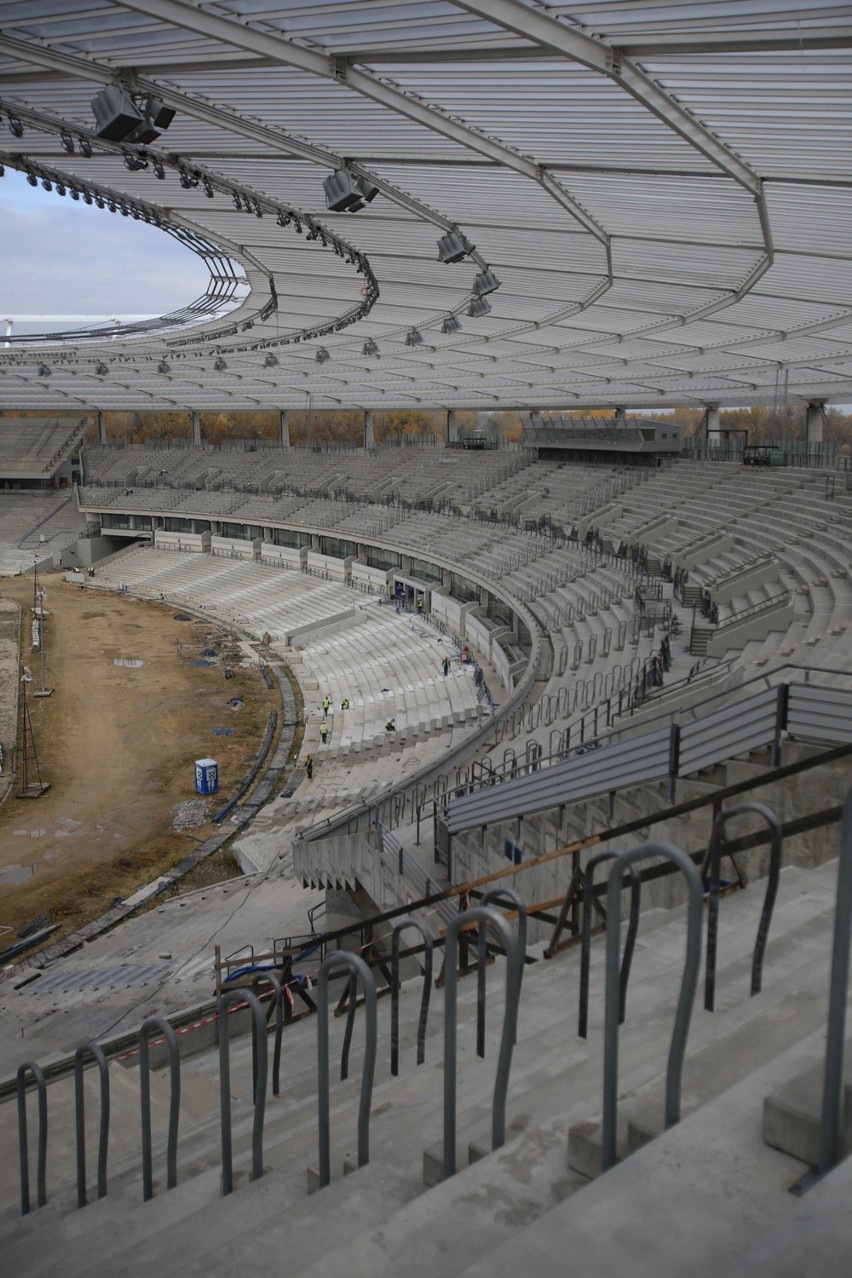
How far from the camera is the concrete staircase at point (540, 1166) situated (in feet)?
8.04

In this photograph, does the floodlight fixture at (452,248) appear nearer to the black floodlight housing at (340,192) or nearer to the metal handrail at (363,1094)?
the black floodlight housing at (340,192)

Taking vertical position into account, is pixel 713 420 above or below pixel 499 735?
above

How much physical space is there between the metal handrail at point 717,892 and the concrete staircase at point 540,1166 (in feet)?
0.38

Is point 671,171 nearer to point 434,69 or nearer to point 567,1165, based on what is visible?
point 434,69

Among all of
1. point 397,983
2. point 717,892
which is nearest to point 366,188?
point 397,983

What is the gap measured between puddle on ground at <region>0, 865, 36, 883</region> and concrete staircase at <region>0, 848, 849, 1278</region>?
13.6 meters

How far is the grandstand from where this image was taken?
10.0ft

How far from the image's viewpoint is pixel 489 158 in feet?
43.9

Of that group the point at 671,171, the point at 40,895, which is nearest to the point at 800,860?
the point at 671,171

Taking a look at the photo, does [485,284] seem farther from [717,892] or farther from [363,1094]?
[363,1094]

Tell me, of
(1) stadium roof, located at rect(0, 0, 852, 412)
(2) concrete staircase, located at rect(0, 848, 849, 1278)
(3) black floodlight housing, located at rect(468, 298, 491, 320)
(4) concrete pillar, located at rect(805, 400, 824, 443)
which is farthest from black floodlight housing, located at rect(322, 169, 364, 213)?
(4) concrete pillar, located at rect(805, 400, 824, 443)

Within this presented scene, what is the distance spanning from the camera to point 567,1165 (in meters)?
3.06

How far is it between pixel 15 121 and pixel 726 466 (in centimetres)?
2948

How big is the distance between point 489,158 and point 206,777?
1514cm
